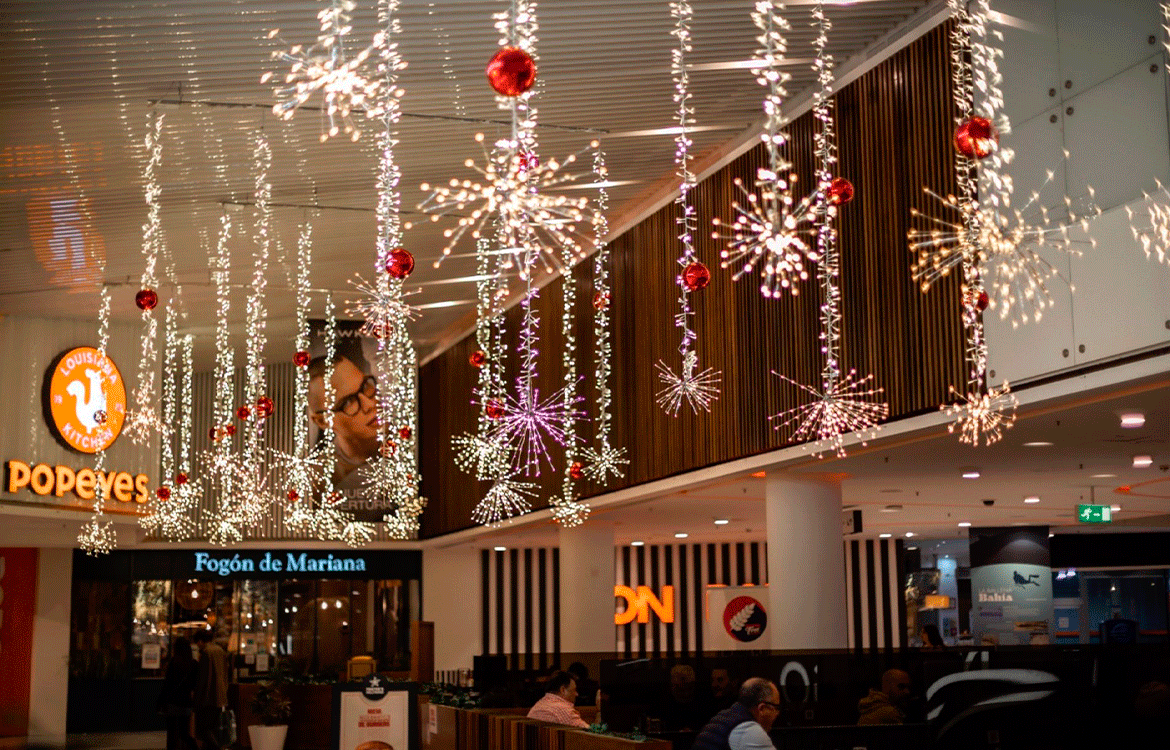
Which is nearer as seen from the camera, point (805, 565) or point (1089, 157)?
point (1089, 157)

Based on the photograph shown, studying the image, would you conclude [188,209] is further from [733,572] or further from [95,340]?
[733,572]

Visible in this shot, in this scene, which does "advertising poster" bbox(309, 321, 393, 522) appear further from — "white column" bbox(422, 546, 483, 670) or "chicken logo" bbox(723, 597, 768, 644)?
"white column" bbox(422, 546, 483, 670)

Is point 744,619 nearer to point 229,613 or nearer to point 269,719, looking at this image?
point 269,719

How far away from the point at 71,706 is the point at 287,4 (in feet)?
60.7

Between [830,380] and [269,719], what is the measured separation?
997 cm

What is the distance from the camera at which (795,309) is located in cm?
1116

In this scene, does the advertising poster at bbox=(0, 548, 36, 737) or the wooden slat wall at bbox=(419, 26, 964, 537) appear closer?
the wooden slat wall at bbox=(419, 26, 964, 537)

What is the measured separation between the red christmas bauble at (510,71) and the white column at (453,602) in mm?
21878

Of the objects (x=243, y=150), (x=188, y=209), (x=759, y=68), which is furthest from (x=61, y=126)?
(x=759, y=68)

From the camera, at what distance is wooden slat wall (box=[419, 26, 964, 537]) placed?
30.6 ft

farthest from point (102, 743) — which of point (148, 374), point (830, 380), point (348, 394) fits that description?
point (830, 380)

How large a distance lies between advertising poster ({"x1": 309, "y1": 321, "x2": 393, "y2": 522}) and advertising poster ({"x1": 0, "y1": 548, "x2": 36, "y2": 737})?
A: 904 cm

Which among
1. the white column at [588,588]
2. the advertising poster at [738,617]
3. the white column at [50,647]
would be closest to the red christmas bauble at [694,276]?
the advertising poster at [738,617]

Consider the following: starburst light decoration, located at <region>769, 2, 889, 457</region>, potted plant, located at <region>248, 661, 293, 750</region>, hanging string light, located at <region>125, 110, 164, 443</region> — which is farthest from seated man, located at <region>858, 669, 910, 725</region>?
potted plant, located at <region>248, 661, 293, 750</region>
